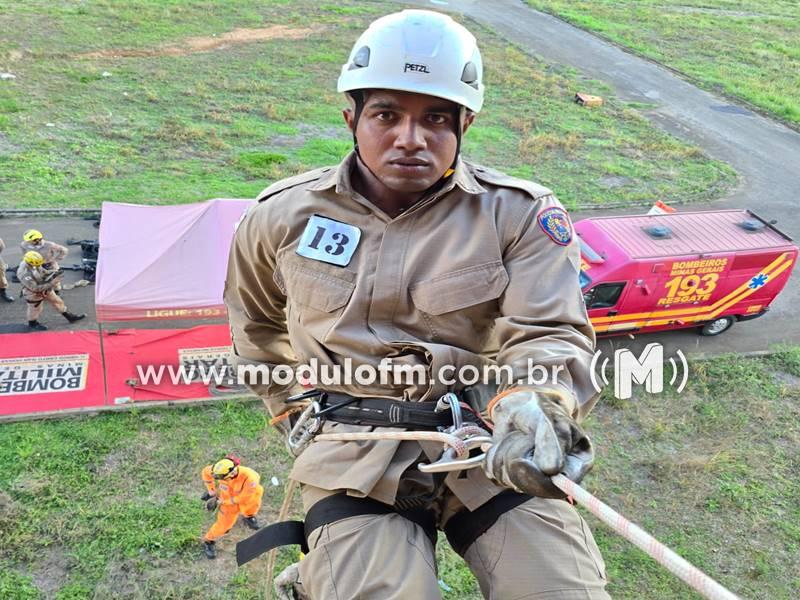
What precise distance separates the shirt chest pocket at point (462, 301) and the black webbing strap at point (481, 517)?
0.65 meters

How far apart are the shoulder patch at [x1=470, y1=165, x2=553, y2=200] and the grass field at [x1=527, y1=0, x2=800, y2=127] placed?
1032 inches

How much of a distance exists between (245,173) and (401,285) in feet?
47.6

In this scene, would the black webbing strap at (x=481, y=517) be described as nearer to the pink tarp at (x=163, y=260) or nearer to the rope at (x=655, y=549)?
the rope at (x=655, y=549)

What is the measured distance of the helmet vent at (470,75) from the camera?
269 centimetres

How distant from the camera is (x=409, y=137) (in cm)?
259

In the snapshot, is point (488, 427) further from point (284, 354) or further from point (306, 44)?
point (306, 44)

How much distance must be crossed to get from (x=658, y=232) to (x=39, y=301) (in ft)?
34.1

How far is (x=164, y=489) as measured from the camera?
748cm

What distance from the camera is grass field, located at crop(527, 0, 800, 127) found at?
2730cm

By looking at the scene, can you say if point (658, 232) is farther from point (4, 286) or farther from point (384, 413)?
point (4, 286)

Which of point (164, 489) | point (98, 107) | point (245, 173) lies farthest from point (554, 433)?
point (98, 107)

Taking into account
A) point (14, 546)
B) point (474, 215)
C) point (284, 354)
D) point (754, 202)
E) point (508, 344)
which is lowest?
point (14, 546)

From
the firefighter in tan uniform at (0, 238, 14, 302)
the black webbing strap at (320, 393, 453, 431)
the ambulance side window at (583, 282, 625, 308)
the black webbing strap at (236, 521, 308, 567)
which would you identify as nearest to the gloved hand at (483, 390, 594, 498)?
the black webbing strap at (320, 393, 453, 431)

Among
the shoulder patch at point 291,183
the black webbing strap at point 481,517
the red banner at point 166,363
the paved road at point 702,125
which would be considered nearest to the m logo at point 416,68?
the shoulder patch at point 291,183
